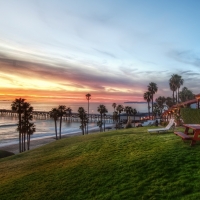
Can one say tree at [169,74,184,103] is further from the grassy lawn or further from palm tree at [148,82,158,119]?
the grassy lawn

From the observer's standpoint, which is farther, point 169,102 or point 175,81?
point 169,102

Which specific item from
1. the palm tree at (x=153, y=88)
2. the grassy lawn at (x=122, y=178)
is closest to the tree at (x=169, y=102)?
the palm tree at (x=153, y=88)

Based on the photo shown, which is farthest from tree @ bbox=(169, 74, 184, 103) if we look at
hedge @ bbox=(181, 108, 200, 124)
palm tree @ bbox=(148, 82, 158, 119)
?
hedge @ bbox=(181, 108, 200, 124)

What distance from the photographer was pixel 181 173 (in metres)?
6.28

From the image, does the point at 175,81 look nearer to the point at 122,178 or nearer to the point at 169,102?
the point at 169,102

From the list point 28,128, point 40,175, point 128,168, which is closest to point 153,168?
point 128,168

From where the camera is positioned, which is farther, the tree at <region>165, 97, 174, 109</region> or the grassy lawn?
the tree at <region>165, 97, 174, 109</region>

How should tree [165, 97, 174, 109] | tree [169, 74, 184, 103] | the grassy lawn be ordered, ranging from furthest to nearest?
tree [165, 97, 174, 109], tree [169, 74, 184, 103], the grassy lawn

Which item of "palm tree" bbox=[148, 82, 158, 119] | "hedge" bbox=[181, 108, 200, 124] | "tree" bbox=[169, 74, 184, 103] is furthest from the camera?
"palm tree" bbox=[148, 82, 158, 119]

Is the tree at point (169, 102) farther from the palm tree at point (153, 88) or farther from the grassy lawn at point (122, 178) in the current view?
the grassy lawn at point (122, 178)

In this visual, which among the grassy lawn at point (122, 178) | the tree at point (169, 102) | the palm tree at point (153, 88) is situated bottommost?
the grassy lawn at point (122, 178)

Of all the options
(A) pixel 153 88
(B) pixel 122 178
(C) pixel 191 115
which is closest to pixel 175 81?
(A) pixel 153 88

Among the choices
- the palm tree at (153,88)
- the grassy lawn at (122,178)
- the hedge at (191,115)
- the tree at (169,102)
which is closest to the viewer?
the grassy lawn at (122,178)

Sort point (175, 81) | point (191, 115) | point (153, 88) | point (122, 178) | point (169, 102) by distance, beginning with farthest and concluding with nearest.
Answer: point (169, 102), point (153, 88), point (175, 81), point (191, 115), point (122, 178)
